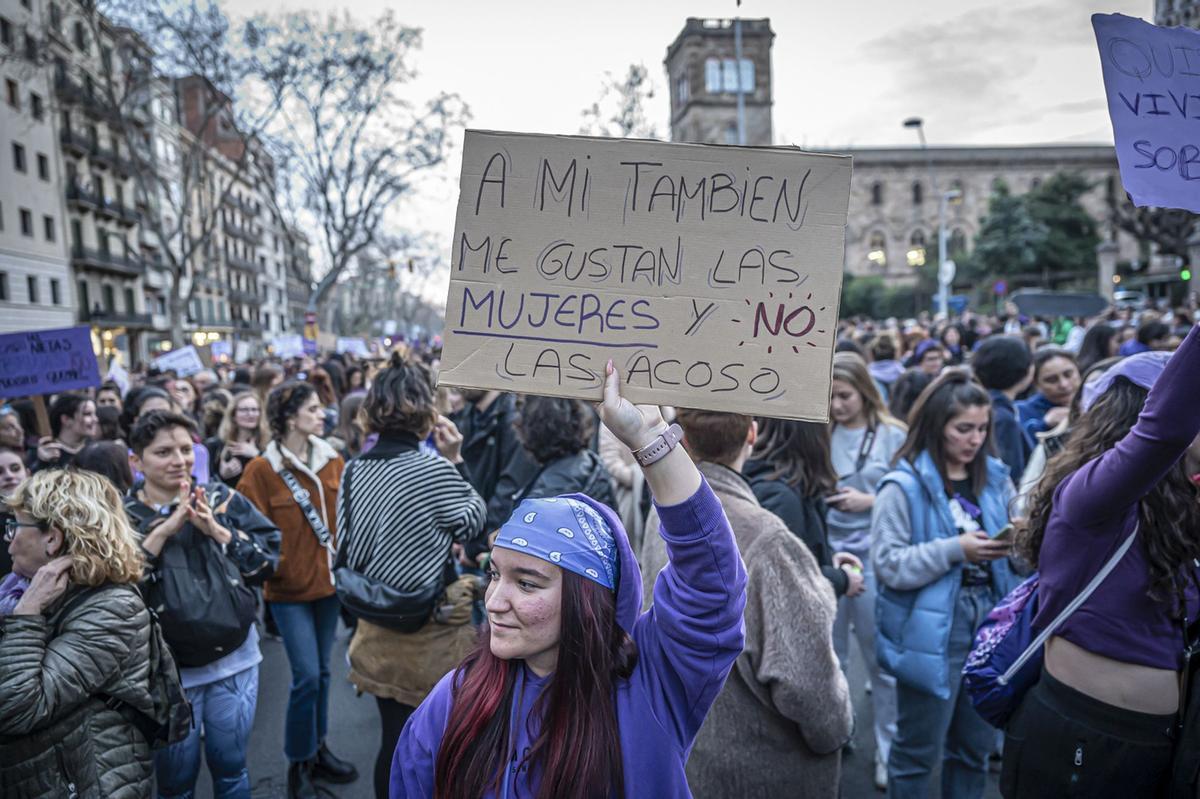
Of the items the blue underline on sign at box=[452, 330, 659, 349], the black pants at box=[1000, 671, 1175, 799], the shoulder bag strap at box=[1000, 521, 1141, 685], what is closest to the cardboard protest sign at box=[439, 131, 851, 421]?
the blue underline on sign at box=[452, 330, 659, 349]

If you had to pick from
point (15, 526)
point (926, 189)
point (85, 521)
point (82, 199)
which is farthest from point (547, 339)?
point (926, 189)

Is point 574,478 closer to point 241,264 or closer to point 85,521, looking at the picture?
point 85,521

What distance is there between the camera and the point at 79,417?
5922 millimetres

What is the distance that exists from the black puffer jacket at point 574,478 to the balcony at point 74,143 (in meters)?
40.4

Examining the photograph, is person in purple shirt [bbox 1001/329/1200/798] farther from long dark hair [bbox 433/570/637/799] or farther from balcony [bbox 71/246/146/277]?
balcony [bbox 71/246/146/277]

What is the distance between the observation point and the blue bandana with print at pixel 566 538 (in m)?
1.62

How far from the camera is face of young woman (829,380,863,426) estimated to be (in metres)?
4.66

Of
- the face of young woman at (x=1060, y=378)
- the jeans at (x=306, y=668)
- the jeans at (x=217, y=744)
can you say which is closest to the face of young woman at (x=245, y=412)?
the jeans at (x=306, y=668)

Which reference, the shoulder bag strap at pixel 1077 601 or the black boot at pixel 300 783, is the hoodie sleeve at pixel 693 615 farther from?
the black boot at pixel 300 783

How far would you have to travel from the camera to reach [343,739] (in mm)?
4594

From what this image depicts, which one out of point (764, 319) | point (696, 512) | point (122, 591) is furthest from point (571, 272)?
point (122, 591)

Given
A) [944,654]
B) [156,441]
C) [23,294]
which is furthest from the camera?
[23,294]

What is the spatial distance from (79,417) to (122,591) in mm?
4118

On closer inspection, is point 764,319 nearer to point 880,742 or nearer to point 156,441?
point 156,441
